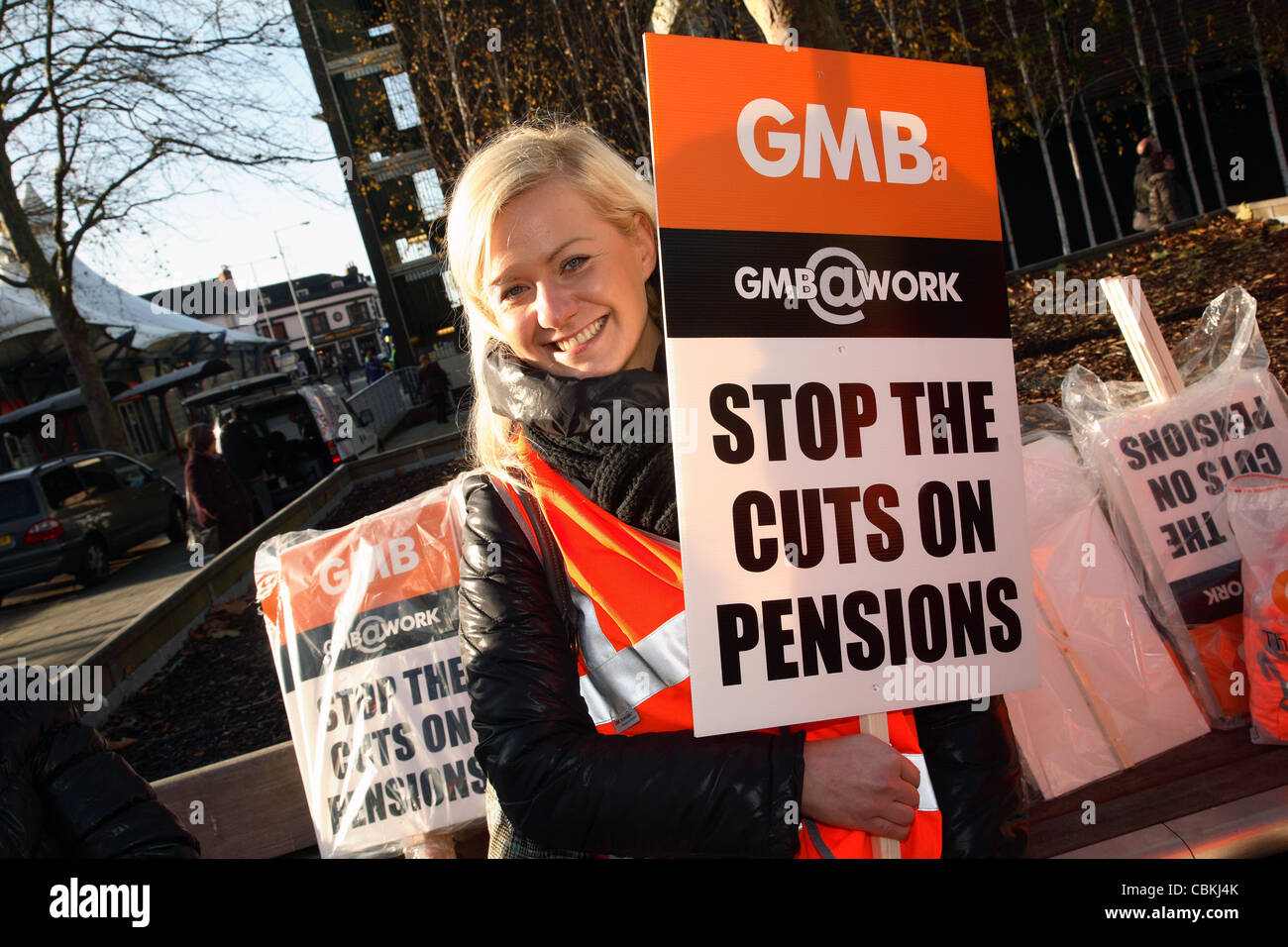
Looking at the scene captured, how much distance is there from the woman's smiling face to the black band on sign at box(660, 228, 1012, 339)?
0.23 m

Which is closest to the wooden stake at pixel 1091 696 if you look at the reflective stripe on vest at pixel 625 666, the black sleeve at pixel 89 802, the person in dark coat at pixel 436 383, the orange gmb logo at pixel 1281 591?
the orange gmb logo at pixel 1281 591

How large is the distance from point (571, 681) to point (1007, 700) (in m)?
1.52

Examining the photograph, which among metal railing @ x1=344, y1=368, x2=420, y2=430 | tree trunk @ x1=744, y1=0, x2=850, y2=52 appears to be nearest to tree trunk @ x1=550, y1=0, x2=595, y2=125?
tree trunk @ x1=744, y1=0, x2=850, y2=52

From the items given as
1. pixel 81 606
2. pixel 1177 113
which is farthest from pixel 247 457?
pixel 1177 113

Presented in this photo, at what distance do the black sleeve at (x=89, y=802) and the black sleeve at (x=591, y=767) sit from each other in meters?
0.96

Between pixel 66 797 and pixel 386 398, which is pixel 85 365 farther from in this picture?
pixel 66 797

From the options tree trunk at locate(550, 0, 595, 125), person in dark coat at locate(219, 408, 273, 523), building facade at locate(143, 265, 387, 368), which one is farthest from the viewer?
building facade at locate(143, 265, 387, 368)

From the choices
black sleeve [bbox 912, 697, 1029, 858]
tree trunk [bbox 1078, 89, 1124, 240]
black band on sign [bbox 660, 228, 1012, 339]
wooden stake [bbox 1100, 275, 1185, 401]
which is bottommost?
black sleeve [bbox 912, 697, 1029, 858]

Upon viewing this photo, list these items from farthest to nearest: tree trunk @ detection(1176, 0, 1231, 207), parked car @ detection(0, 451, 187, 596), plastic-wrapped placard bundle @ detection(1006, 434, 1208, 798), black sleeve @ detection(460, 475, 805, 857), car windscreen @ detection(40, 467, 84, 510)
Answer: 1. tree trunk @ detection(1176, 0, 1231, 207)
2. car windscreen @ detection(40, 467, 84, 510)
3. parked car @ detection(0, 451, 187, 596)
4. plastic-wrapped placard bundle @ detection(1006, 434, 1208, 798)
5. black sleeve @ detection(460, 475, 805, 857)

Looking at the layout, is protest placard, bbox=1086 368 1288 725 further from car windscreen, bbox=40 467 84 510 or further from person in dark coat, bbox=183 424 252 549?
car windscreen, bbox=40 467 84 510

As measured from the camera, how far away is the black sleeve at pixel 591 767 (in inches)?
50.1

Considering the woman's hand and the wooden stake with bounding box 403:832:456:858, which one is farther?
the wooden stake with bounding box 403:832:456:858

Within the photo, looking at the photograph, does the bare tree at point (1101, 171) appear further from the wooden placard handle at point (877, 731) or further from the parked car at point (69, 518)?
the wooden placard handle at point (877, 731)

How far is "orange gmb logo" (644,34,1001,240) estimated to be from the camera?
1.34m
